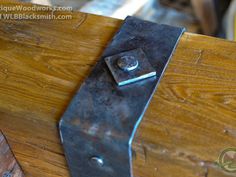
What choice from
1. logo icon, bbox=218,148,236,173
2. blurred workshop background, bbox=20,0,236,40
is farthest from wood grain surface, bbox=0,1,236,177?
blurred workshop background, bbox=20,0,236,40

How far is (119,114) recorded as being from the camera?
0.53 metres

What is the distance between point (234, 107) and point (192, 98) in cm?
6

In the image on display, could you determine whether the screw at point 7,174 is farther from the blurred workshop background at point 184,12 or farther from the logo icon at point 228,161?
the blurred workshop background at point 184,12

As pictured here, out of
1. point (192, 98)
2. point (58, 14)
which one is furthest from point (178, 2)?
point (192, 98)

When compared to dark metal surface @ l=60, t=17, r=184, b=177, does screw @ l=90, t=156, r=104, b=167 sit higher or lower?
lower

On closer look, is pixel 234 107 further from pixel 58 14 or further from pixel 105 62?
pixel 58 14

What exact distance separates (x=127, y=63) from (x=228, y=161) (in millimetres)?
222

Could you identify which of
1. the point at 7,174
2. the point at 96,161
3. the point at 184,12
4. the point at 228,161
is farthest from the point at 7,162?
the point at 184,12

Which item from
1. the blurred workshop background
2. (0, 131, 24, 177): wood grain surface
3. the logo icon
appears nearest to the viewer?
the logo icon

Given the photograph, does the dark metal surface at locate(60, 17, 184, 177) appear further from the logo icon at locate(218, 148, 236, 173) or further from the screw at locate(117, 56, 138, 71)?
the logo icon at locate(218, 148, 236, 173)

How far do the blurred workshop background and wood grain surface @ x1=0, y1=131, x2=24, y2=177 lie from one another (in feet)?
3.66

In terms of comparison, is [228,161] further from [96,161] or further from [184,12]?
[184,12]

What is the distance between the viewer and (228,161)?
48 centimetres

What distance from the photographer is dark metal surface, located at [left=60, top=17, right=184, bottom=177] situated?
0.52 m
